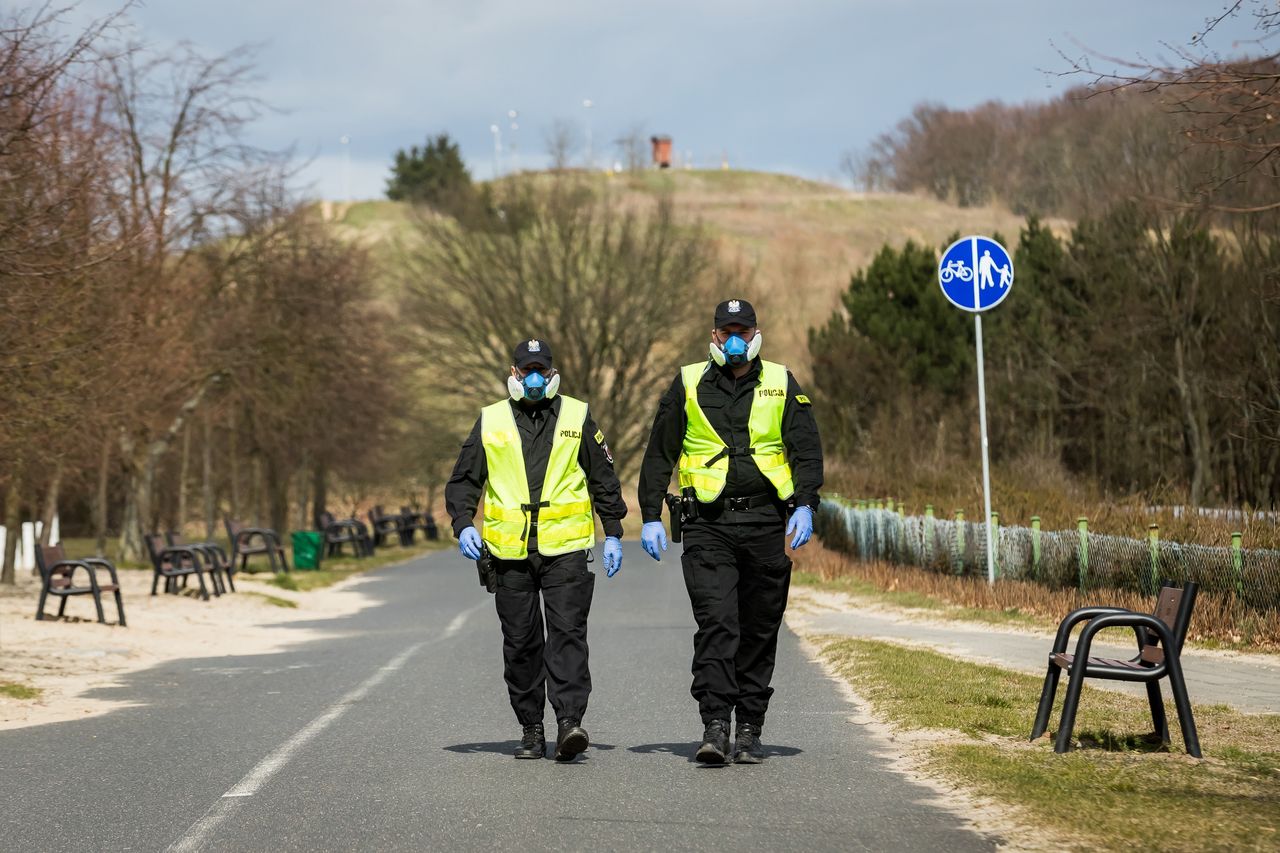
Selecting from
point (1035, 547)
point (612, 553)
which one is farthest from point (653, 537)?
point (1035, 547)

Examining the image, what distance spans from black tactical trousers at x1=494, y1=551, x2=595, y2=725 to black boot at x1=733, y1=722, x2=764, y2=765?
0.79 meters

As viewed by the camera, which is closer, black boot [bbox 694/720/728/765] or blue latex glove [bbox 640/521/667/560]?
black boot [bbox 694/720/728/765]

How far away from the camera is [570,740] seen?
8008mm

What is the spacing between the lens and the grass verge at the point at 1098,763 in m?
6.21

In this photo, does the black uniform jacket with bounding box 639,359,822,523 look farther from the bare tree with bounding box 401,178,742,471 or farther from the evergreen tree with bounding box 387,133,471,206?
the evergreen tree with bounding box 387,133,471,206

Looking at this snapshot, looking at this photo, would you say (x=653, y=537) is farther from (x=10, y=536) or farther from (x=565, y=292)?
(x=565, y=292)

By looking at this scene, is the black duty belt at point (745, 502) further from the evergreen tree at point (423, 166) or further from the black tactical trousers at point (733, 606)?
the evergreen tree at point (423, 166)

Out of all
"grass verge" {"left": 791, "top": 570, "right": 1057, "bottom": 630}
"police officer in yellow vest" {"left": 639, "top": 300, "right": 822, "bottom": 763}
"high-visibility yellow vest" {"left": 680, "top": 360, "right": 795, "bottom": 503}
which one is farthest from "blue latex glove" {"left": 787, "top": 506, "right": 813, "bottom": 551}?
"grass verge" {"left": 791, "top": 570, "right": 1057, "bottom": 630}

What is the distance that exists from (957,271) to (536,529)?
10577 mm

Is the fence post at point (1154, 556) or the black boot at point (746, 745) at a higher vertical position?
the fence post at point (1154, 556)

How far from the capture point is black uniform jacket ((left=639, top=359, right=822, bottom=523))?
26.3ft

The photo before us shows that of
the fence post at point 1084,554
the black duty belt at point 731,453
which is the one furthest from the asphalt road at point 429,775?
the fence post at point 1084,554

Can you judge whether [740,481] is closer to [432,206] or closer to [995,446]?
[995,446]

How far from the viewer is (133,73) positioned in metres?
32.0
